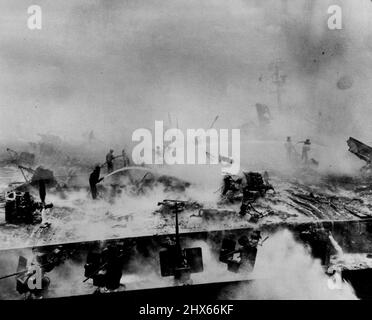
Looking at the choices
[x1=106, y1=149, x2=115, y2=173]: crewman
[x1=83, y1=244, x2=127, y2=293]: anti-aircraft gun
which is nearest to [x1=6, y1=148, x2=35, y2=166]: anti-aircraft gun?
[x1=106, y1=149, x2=115, y2=173]: crewman

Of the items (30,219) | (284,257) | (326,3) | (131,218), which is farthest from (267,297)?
(326,3)

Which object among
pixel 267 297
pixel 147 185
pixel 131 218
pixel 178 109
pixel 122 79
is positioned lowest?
pixel 267 297

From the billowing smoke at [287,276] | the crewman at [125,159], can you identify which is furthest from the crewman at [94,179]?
the billowing smoke at [287,276]

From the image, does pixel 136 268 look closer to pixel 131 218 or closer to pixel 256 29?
pixel 131 218

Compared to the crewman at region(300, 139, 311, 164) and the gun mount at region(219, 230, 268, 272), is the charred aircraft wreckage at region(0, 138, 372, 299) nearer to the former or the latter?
the gun mount at region(219, 230, 268, 272)

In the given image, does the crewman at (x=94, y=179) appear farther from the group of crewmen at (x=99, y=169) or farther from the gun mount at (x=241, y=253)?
the gun mount at (x=241, y=253)

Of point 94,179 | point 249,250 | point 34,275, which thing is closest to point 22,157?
point 94,179
